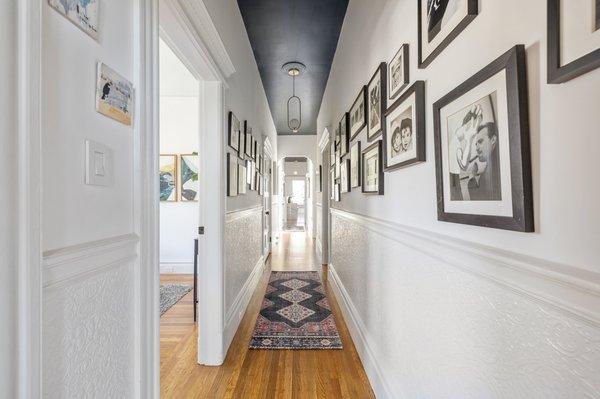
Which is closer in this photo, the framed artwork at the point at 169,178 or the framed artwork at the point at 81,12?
the framed artwork at the point at 81,12

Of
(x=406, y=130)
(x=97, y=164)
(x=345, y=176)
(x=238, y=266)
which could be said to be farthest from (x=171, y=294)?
(x=406, y=130)

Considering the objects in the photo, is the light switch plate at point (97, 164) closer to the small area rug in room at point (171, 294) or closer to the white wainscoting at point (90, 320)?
the white wainscoting at point (90, 320)

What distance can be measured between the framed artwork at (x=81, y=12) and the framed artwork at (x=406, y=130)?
110cm

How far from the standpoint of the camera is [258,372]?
2023mm

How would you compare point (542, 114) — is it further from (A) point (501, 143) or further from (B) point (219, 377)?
(B) point (219, 377)

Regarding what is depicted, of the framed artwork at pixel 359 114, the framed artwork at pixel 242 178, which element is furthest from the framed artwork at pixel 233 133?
the framed artwork at pixel 359 114

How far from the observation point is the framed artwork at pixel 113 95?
84cm

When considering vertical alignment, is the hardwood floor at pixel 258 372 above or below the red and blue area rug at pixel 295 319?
below

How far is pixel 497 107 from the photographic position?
2.44ft

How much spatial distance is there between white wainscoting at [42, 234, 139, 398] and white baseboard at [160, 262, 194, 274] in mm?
3723

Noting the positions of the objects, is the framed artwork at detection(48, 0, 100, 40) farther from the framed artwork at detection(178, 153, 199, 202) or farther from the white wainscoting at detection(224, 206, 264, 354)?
the framed artwork at detection(178, 153, 199, 202)

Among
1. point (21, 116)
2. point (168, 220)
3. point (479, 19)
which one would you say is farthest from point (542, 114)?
point (168, 220)

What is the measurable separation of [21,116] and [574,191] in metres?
1.04

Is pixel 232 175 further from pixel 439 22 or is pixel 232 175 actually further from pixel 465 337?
pixel 465 337
